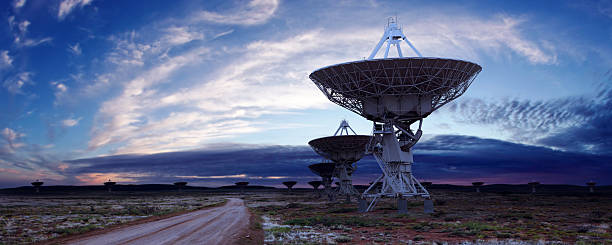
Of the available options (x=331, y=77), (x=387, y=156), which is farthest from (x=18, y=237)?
(x=387, y=156)

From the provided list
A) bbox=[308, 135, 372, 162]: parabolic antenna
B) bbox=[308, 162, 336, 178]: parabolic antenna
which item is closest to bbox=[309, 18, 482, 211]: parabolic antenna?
bbox=[308, 135, 372, 162]: parabolic antenna

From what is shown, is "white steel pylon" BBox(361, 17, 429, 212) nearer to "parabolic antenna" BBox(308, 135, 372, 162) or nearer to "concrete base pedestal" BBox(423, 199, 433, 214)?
"concrete base pedestal" BBox(423, 199, 433, 214)

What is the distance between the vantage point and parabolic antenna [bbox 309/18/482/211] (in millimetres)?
38562

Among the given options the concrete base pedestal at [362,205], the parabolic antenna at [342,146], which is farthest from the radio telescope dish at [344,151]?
the concrete base pedestal at [362,205]

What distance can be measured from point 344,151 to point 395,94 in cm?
3294

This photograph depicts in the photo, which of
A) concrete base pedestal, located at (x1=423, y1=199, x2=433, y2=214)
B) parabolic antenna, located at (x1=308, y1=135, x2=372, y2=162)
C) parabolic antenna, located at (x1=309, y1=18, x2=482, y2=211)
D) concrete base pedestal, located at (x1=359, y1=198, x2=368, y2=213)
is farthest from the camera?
parabolic antenna, located at (x1=308, y1=135, x2=372, y2=162)

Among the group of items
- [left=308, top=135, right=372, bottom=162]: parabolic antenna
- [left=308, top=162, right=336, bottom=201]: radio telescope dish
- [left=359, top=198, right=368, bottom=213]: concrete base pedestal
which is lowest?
[left=359, top=198, right=368, bottom=213]: concrete base pedestal

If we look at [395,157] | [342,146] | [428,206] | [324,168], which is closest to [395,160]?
[395,157]

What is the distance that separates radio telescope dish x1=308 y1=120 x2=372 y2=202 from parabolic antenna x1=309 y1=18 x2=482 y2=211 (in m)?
24.0

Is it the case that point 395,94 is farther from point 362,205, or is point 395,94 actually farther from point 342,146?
point 342,146

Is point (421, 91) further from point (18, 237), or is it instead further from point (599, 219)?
point (18, 237)

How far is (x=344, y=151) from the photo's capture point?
237 ft

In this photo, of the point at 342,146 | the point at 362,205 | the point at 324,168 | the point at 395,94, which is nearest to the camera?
the point at 395,94

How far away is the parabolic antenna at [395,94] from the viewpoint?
127 ft
